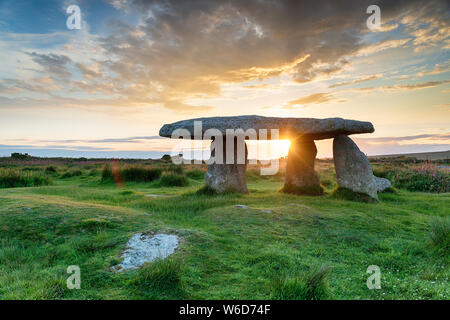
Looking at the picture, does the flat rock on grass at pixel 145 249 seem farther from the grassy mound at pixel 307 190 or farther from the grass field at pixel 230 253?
the grassy mound at pixel 307 190

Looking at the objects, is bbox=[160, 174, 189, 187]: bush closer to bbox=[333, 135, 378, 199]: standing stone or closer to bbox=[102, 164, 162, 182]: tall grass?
bbox=[102, 164, 162, 182]: tall grass

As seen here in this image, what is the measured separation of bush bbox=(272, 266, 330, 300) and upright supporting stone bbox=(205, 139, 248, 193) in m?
7.81

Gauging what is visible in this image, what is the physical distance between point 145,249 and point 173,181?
10.9 metres

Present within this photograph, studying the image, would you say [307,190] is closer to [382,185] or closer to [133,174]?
[382,185]

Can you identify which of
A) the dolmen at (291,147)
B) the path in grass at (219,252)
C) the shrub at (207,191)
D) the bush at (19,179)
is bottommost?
the path in grass at (219,252)

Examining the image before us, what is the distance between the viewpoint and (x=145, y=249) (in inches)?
184

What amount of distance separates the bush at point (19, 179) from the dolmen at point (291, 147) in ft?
26.5

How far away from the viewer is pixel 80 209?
6.73 m

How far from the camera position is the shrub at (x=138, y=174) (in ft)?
57.4

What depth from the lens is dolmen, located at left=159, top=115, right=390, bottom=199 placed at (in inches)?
408

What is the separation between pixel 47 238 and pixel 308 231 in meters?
5.10

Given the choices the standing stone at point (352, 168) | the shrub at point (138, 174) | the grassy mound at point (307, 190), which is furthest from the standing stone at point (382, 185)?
the shrub at point (138, 174)
